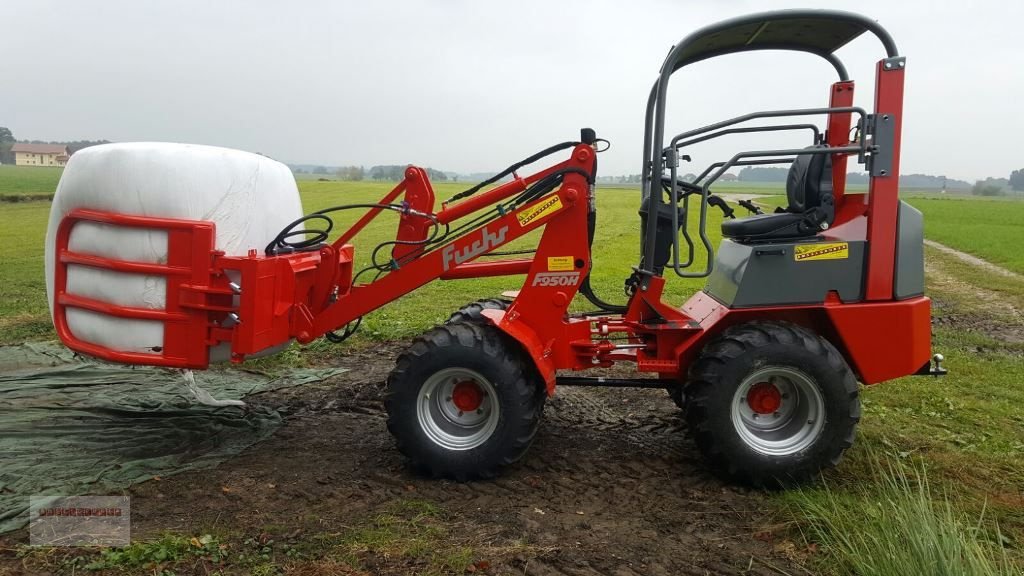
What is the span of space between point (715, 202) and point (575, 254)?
3.80 feet

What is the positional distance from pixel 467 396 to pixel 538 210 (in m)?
1.33

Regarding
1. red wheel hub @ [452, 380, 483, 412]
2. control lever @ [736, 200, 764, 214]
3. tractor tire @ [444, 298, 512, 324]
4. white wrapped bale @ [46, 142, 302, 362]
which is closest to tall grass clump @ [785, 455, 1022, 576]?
red wheel hub @ [452, 380, 483, 412]

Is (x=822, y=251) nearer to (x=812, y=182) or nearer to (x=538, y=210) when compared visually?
(x=812, y=182)

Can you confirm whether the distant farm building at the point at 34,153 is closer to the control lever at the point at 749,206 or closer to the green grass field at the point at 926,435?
the green grass field at the point at 926,435

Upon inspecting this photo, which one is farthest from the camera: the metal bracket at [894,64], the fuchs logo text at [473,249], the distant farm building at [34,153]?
the distant farm building at [34,153]

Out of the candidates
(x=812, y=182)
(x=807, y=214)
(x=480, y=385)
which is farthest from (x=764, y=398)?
(x=480, y=385)

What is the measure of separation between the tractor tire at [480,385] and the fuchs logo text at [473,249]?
469mm

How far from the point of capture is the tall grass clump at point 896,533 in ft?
9.77

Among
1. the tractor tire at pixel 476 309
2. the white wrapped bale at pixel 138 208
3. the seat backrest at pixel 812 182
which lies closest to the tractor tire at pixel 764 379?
the seat backrest at pixel 812 182

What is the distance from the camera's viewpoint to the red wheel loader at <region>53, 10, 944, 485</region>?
14.2 feet

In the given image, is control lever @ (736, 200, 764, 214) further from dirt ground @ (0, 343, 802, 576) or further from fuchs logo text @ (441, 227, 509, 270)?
fuchs logo text @ (441, 227, 509, 270)

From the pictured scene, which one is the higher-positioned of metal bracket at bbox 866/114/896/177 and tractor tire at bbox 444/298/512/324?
metal bracket at bbox 866/114/896/177

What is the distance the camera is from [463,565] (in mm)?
3447

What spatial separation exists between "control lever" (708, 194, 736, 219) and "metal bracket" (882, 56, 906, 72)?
4.19ft
